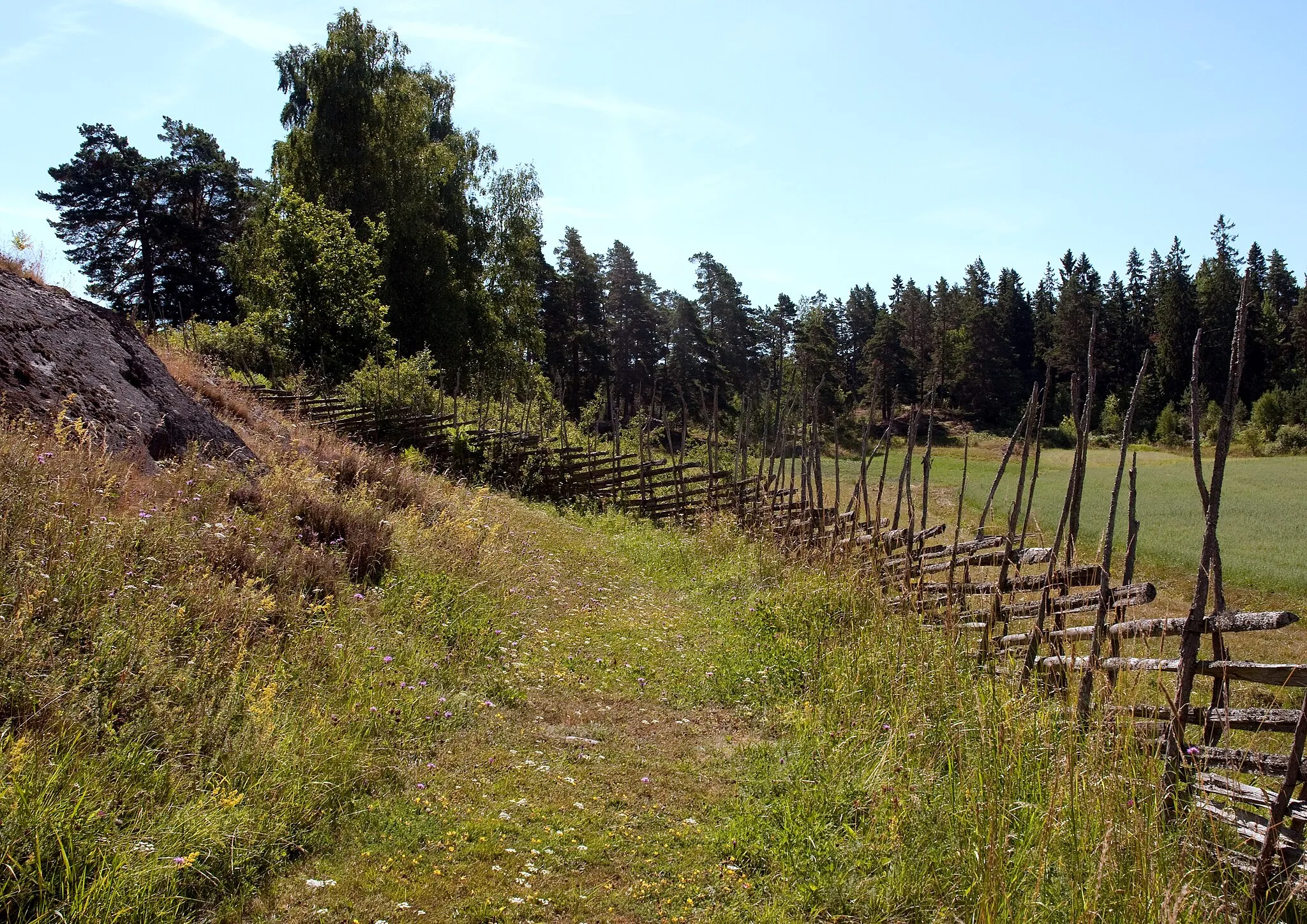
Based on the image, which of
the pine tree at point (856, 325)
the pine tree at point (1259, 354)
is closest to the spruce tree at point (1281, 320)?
the pine tree at point (1259, 354)

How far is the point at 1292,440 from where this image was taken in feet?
134

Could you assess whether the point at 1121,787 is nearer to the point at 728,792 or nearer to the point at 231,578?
the point at 728,792

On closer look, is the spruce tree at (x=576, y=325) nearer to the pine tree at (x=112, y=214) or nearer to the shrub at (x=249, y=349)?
the pine tree at (x=112, y=214)

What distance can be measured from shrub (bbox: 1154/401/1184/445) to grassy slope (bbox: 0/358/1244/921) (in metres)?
48.0

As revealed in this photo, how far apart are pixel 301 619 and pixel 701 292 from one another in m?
52.2

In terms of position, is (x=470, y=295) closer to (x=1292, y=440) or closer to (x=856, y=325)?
(x=1292, y=440)

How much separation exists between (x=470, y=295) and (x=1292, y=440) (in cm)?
4217

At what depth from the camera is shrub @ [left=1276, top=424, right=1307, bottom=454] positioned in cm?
4038

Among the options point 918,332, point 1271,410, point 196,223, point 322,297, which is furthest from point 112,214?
point 1271,410

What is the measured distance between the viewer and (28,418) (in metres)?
5.05

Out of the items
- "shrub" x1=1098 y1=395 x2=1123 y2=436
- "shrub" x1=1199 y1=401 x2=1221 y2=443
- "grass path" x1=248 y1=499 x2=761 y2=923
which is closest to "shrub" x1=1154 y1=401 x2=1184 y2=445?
"shrub" x1=1199 y1=401 x2=1221 y2=443

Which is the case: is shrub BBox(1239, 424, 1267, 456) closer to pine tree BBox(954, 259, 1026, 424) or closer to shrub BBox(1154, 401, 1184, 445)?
shrub BBox(1154, 401, 1184, 445)

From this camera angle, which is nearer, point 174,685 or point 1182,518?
point 174,685

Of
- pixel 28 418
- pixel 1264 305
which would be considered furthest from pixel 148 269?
pixel 1264 305
